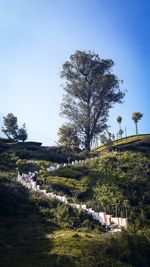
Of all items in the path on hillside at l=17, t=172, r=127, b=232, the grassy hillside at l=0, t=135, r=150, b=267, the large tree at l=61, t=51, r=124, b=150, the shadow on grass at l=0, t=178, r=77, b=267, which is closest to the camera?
the shadow on grass at l=0, t=178, r=77, b=267

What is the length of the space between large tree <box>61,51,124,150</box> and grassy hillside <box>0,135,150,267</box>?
795 inches

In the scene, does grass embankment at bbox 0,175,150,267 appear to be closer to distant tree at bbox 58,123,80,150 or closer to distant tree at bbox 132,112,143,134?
distant tree at bbox 58,123,80,150

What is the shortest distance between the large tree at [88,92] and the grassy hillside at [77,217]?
20.2 m

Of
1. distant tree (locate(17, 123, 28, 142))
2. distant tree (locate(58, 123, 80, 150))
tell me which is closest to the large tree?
distant tree (locate(58, 123, 80, 150))

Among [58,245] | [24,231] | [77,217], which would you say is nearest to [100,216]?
[77,217]

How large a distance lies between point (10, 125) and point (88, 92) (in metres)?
30.1

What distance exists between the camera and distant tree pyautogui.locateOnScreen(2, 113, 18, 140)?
9800cm

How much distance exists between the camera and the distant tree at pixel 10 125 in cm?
9800

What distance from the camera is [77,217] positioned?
2928cm

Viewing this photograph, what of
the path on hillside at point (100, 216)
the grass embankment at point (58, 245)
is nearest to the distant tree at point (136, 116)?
the path on hillside at point (100, 216)

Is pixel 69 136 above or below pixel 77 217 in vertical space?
above

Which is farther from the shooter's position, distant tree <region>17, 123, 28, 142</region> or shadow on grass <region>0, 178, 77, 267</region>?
distant tree <region>17, 123, 28, 142</region>

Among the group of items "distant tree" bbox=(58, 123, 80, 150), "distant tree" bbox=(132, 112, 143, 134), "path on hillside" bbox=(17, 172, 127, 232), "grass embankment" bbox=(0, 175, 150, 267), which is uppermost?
"distant tree" bbox=(132, 112, 143, 134)

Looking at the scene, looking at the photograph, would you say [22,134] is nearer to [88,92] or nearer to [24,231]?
[88,92]
